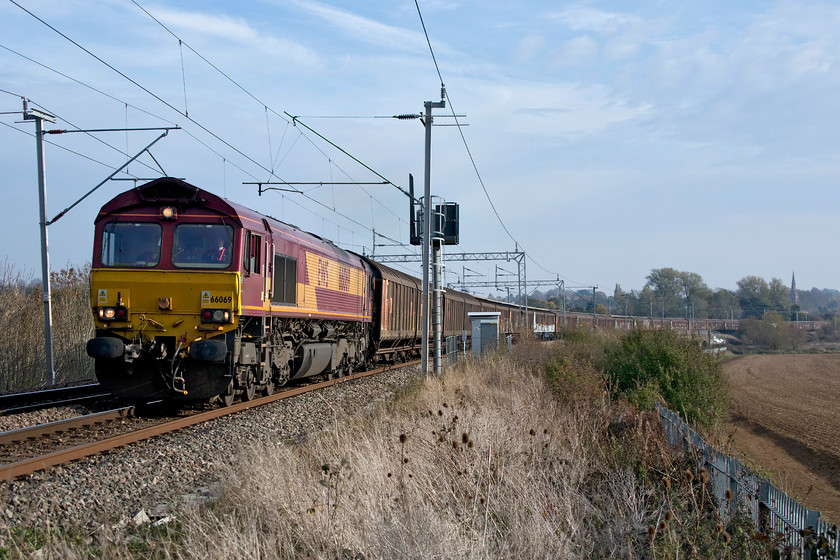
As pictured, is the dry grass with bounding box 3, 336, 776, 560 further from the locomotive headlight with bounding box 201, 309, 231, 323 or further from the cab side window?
the cab side window

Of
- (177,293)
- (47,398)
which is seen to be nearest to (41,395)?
(47,398)

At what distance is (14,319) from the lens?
19.2 m

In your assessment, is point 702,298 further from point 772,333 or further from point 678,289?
point 772,333

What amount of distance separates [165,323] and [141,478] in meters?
4.67

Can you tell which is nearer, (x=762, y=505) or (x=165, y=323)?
(x=762, y=505)

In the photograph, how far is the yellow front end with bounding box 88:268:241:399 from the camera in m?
11.8

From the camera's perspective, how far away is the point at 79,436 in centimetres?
997

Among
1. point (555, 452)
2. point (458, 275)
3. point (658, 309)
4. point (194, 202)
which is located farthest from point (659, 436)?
point (658, 309)

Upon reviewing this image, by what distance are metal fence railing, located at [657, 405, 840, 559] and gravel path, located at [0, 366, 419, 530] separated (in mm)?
4256

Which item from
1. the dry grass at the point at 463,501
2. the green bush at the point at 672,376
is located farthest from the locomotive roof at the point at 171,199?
the green bush at the point at 672,376

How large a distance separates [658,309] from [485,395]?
323ft

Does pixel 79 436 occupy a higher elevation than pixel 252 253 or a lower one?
lower

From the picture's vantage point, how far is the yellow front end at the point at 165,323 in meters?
11.8

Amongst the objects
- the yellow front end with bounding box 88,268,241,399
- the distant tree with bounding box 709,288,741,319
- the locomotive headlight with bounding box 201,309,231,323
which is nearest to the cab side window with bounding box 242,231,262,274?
the yellow front end with bounding box 88,268,241,399
